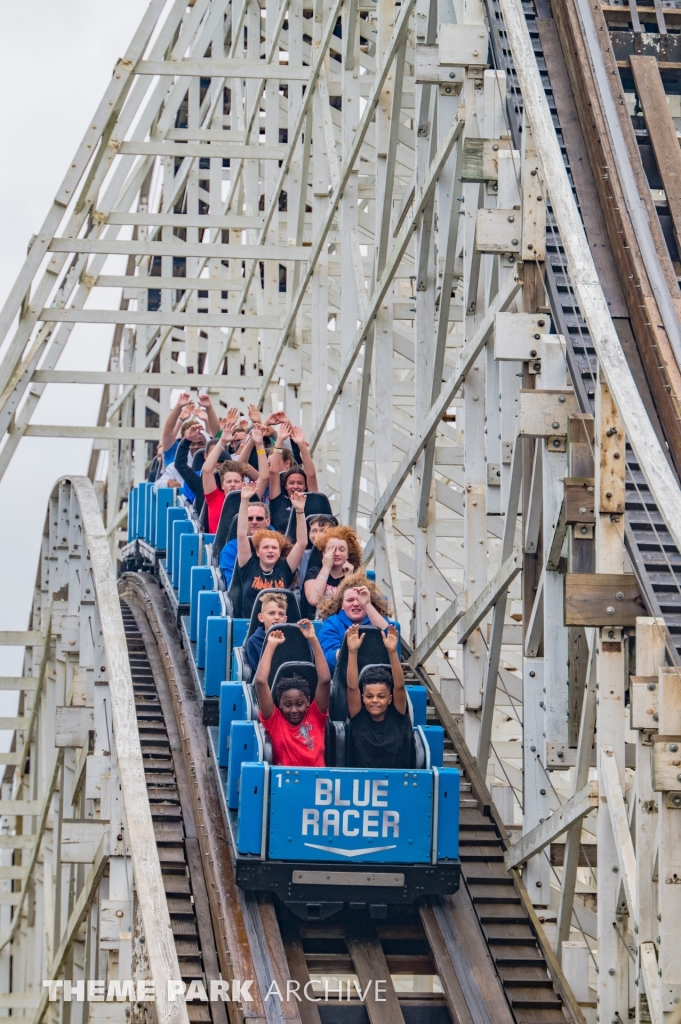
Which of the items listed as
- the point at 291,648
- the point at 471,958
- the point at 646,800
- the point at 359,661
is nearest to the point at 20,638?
the point at 291,648

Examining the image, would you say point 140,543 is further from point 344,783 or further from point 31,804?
point 344,783

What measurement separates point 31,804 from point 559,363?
21.2 feet

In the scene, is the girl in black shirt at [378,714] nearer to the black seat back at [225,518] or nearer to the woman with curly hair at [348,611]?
the woman with curly hair at [348,611]

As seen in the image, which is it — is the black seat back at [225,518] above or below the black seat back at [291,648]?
above

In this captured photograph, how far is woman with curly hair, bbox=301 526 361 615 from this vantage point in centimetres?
894

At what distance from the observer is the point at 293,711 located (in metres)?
7.81

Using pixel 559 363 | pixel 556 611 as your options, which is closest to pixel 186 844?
pixel 556 611

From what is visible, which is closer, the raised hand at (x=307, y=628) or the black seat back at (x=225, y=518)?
the raised hand at (x=307, y=628)

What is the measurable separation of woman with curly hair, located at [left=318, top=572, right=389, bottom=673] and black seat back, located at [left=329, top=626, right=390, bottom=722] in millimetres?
251

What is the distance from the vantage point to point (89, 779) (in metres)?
8.64

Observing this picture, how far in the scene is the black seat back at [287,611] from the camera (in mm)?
8453

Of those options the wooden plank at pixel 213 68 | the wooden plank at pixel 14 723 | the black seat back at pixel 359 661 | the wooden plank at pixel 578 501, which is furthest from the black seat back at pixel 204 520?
the wooden plank at pixel 578 501

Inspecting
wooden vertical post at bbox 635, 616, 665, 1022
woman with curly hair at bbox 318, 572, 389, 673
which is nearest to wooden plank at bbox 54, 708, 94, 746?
woman with curly hair at bbox 318, 572, 389, 673

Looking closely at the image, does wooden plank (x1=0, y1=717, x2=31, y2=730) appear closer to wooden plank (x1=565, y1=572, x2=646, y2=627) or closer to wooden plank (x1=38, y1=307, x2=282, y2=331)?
wooden plank (x1=38, y1=307, x2=282, y2=331)
